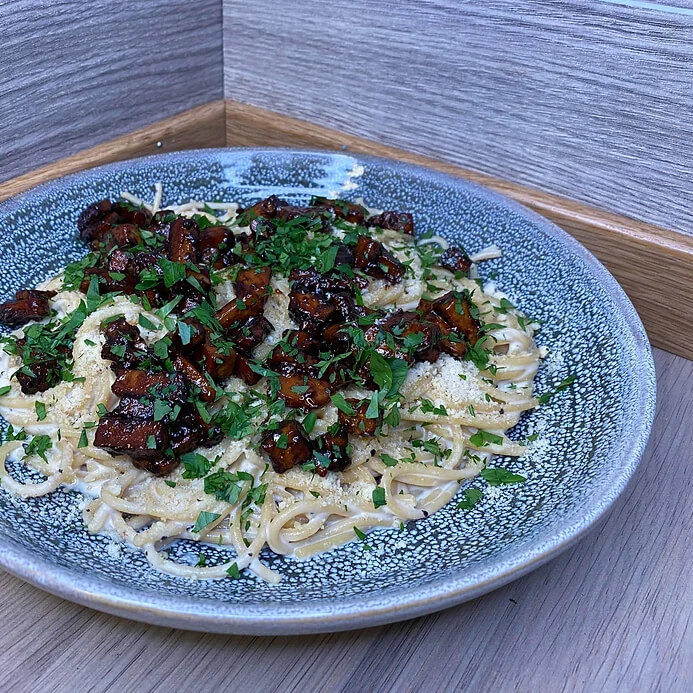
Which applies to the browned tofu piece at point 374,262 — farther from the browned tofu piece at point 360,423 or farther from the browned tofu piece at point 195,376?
the browned tofu piece at point 195,376

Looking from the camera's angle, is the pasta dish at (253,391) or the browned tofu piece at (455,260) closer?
the pasta dish at (253,391)

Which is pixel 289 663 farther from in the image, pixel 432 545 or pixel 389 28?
pixel 389 28

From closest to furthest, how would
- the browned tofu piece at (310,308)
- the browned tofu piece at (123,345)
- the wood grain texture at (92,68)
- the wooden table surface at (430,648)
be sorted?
the wooden table surface at (430,648) → the browned tofu piece at (123,345) → the browned tofu piece at (310,308) → the wood grain texture at (92,68)

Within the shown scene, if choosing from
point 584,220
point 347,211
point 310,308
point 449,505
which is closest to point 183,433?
point 310,308

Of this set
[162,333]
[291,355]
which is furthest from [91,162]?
[291,355]

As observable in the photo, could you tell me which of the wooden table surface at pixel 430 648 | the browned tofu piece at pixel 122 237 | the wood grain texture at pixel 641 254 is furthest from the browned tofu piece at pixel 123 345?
the wood grain texture at pixel 641 254

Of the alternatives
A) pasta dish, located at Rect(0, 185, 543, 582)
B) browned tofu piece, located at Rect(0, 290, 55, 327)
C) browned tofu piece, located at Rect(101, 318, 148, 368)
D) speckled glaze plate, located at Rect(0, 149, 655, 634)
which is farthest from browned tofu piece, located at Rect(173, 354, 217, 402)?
browned tofu piece, located at Rect(0, 290, 55, 327)

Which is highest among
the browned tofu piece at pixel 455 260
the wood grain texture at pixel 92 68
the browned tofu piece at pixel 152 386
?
the wood grain texture at pixel 92 68
